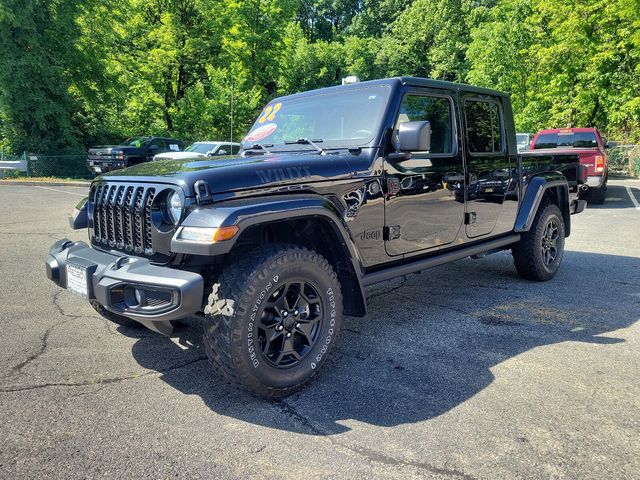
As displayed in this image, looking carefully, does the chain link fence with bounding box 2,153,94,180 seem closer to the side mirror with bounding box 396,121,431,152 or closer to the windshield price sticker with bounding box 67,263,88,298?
the windshield price sticker with bounding box 67,263,88,298

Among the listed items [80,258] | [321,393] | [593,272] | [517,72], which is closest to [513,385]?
[321,393]

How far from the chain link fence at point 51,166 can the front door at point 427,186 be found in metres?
19.6

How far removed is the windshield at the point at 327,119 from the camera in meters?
3.62

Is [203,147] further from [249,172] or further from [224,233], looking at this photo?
[224,233]

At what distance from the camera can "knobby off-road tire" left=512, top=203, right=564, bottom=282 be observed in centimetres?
525

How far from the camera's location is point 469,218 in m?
4.33

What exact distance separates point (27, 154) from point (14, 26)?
188 inches

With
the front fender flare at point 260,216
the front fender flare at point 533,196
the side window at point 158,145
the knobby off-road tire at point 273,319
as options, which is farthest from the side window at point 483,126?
the side window at point 158,145

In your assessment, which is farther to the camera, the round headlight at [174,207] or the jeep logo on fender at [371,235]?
the jeep logo on fender at [371,235]

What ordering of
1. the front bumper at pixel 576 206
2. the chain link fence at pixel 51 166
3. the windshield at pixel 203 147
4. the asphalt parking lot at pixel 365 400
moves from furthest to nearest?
the chain link fence at pixel 51 166 → the windshield at pixel 203 147 → the front bumper at pixel 576 206 → the asphalt parking lot at pixel 365 400

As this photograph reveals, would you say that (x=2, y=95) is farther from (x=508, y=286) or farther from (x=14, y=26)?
(x=508, y=286)

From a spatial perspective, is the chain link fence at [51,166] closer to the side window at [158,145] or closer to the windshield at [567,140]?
the side window at [158,145]

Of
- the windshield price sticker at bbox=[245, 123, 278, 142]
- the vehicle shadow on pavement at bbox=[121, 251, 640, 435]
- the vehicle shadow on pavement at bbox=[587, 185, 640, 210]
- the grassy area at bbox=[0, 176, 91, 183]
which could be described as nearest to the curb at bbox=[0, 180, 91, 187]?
the grassy area at bbox=[0, 176, 91, 183]

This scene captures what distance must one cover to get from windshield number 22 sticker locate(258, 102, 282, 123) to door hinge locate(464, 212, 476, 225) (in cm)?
187
